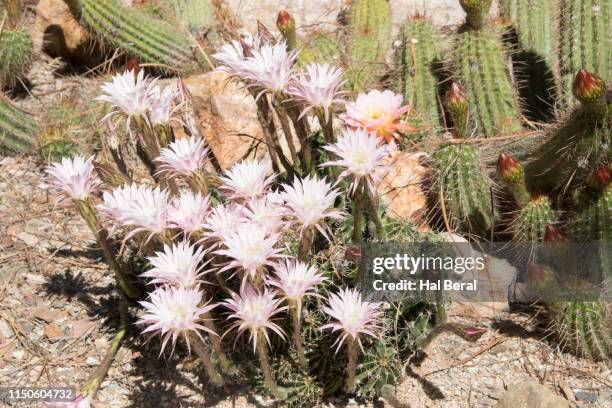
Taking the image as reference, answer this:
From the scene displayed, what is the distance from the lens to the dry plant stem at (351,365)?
231 cm

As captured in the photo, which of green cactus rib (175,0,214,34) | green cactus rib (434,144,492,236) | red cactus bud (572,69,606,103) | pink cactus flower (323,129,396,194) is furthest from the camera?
green cactus rib (175,0,214,34)

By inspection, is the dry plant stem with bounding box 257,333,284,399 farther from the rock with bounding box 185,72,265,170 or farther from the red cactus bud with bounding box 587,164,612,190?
the rock with bounding box 185,72,265,170

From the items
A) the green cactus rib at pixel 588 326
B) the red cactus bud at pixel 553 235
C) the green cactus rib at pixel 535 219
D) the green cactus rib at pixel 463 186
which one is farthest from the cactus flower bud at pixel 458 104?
the green cactus rib at pixel 588 326

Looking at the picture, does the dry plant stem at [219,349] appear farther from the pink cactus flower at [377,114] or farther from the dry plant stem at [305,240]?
the pink cactus flower at [377,114]

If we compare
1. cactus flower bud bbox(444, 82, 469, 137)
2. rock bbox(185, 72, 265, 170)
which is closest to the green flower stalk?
rock bbox(185, 72, 265, 170)

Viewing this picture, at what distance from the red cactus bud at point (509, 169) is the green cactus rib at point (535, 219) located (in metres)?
0.17

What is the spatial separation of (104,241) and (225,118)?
51.6 inches

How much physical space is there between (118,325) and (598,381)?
1.76 m

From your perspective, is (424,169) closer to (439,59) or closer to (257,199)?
(439,59)

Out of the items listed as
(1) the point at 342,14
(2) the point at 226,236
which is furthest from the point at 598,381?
(1) the point at 342,14

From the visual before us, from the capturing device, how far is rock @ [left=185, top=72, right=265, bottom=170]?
3.67 metres

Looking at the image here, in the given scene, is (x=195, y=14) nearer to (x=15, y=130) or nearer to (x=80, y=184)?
(x=15, y=130)

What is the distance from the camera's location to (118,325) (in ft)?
9.58

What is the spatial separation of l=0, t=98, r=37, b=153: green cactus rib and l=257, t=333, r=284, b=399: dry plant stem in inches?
80.0
